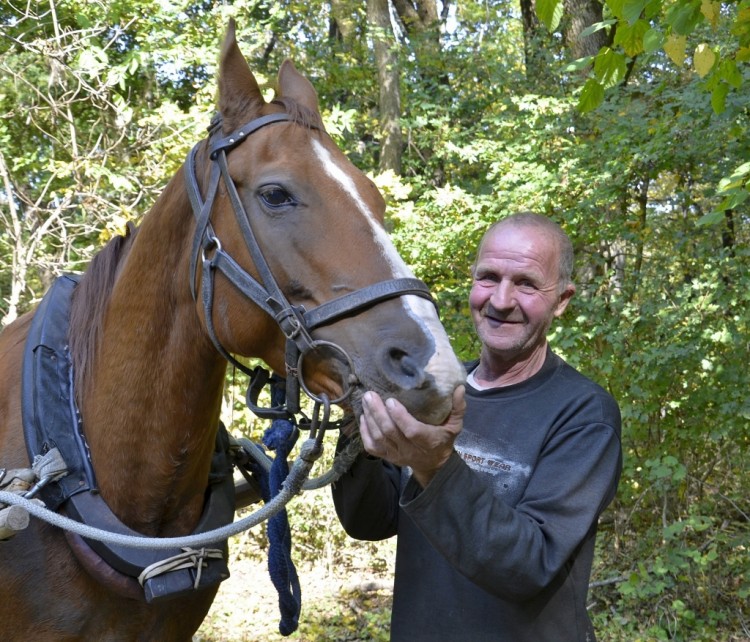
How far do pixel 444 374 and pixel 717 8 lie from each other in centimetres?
194

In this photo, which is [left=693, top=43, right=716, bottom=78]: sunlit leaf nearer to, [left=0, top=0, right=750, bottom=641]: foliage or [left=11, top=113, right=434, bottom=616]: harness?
[left=0, top=0, right=750, bottom=641]: foliage

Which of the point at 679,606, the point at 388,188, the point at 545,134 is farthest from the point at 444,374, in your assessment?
the point at 545,134

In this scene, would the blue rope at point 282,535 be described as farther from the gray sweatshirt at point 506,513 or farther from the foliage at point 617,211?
the foliage at point 617,211

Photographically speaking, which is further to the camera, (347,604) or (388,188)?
(388,188)

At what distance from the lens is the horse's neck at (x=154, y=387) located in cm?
215

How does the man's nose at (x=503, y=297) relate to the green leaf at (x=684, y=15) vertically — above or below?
below

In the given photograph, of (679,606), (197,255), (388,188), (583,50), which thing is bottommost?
→ (679,606)

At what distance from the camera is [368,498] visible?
2291 millimetres

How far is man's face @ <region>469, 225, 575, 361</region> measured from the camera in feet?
7.29

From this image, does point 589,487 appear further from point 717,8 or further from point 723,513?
point 723,513

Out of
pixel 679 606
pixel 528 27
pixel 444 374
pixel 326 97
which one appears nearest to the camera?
pixel 444 374

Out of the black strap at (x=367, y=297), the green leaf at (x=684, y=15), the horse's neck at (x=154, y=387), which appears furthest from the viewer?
the green leaf at (x=684, y=15)

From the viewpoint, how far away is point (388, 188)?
724cm

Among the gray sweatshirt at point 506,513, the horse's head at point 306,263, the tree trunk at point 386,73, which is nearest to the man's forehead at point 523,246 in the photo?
the gray sweatshirt at point 506,513
